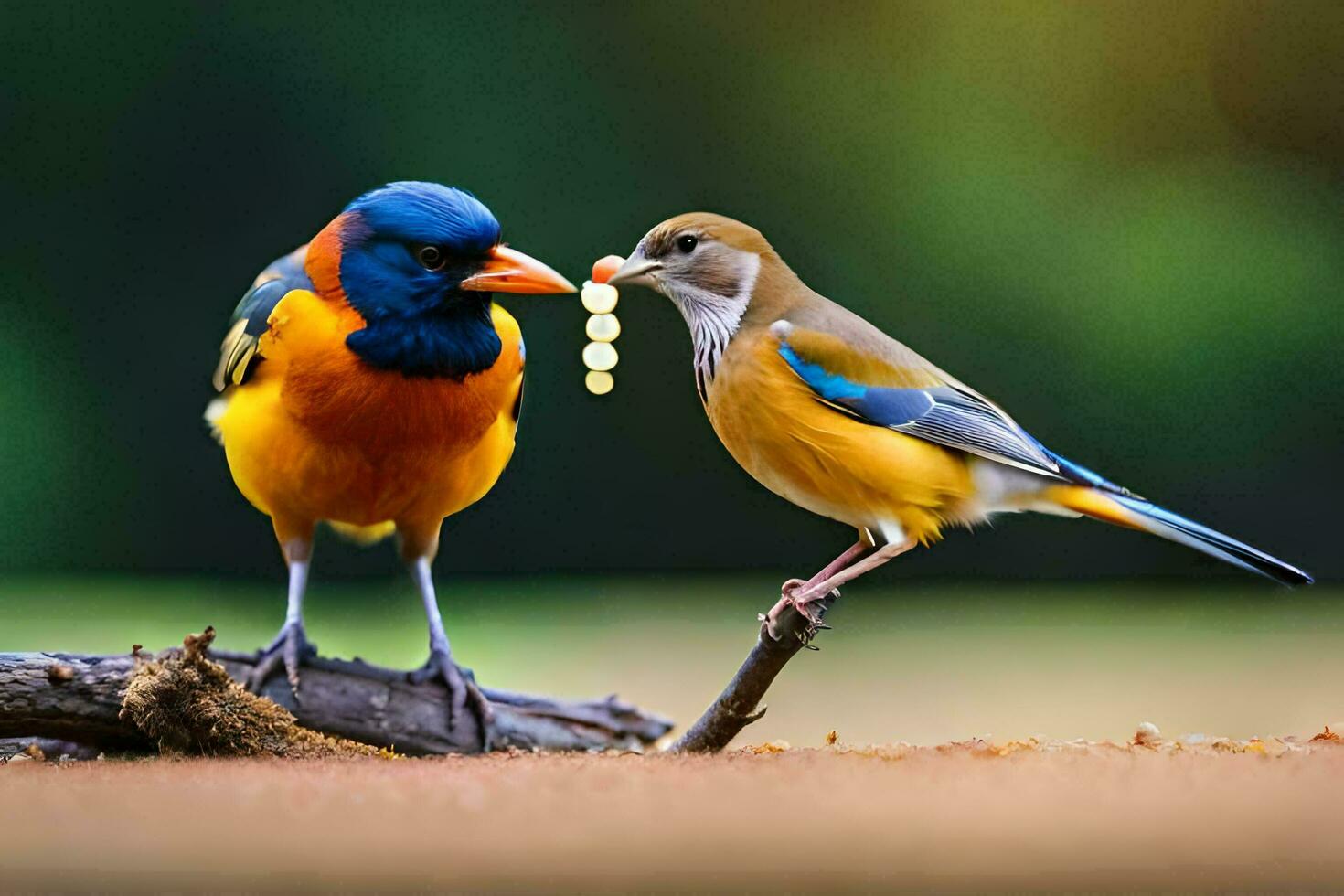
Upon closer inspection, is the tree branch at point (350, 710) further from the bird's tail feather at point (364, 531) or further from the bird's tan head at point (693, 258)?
the bird's tan head at point (693, 258)

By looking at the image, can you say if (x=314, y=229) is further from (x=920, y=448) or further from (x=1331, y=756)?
(x=1331, y=756)

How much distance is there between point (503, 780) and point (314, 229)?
2.59m

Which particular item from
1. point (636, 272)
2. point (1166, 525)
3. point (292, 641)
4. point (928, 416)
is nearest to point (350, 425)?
point (292, 641)

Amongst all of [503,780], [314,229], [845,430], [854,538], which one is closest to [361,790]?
[503,780]

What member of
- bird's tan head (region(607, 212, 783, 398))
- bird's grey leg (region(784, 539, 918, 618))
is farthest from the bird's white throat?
bird's grey leg (region(784, 539, 918, 618))

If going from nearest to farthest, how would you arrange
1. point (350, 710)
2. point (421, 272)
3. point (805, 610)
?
1. point (805, 610)
2. point (421, 272)
3. point (350, 710)

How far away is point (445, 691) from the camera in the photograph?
2.13 m

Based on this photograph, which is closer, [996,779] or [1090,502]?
[996,779]

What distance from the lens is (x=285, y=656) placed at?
82.7 inches

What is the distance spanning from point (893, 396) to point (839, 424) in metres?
0.09

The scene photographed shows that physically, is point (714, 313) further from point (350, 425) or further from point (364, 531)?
point (364, 531)

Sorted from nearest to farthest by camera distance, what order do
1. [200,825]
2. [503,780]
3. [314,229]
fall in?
[200,825] < [503,780] < [314,229]

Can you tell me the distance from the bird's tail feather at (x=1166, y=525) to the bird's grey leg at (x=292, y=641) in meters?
1.05

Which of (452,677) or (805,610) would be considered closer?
(805,610)
